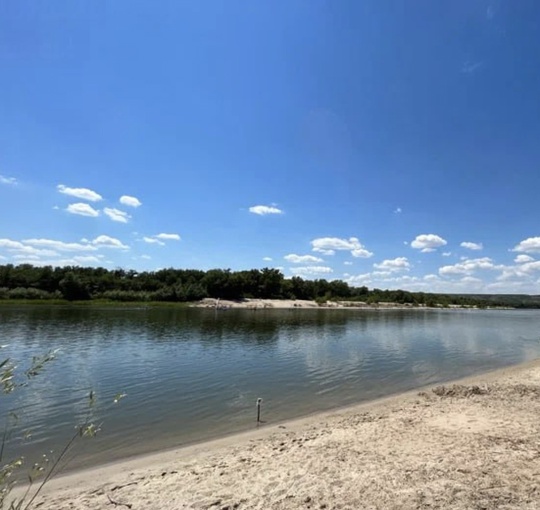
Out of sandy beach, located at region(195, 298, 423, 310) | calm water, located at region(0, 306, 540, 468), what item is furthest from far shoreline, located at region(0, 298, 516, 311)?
calm water, located at region(0, 306, 540, 468)

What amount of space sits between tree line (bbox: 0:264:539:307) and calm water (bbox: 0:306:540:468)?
6932 centimetres

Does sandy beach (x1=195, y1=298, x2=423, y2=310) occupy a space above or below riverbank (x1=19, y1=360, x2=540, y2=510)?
above

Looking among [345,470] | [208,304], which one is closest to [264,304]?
[208,304]

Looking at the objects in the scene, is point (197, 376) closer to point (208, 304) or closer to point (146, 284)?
point (208, 304)

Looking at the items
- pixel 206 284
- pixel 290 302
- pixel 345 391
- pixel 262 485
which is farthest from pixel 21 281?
pixel 262 485

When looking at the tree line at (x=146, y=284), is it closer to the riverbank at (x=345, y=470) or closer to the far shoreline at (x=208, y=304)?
the far shoreline at (x=208, y=304)

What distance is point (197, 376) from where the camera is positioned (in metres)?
25.1

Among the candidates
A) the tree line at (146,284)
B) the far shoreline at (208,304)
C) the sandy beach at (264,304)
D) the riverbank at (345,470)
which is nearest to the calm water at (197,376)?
the riverbank at (345,470)

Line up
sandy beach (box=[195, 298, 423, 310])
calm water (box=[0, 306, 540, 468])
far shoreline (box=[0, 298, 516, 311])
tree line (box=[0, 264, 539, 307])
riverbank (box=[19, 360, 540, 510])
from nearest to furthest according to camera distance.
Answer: riverbank (box=[19, 360, 540, 510])
calm water (box=[0, 306, 540, 468])
far shoreline (box=[0, 298, 516, 311])
tree line (box=[0, 264, 539, 307])
sandy beach (box=[195, 298, 423, 310])

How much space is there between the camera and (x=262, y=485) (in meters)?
8.94

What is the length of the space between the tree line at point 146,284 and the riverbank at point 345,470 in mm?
113928

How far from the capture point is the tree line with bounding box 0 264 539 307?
11231 centimetres

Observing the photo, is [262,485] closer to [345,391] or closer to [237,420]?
[237,420]

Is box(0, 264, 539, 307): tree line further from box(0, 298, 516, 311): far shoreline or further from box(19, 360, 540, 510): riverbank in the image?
box(19, 360, 540, 510): riverbank
